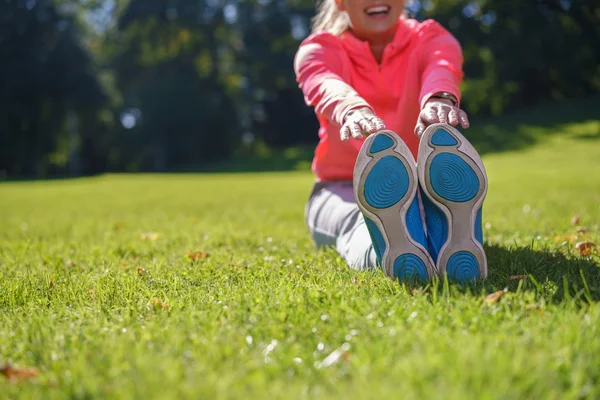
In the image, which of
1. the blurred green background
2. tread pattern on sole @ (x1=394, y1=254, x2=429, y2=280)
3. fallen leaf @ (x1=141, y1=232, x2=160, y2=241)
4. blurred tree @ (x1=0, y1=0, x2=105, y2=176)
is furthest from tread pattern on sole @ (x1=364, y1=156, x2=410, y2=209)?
blurred tree @ (x1=0, y1=0, x2=105, y2=176)

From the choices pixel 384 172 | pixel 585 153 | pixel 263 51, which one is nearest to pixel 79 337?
pixel 384 172

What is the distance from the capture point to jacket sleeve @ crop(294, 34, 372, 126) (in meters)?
2.64

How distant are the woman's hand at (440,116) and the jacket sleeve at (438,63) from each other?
13cm

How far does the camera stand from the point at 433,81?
280cm

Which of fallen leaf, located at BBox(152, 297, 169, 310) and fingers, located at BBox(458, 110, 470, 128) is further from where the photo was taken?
fingers, located at BBox(458, 110, 470, 128)

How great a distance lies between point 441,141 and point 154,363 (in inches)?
53.5

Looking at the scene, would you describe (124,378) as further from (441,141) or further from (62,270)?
(62,270)

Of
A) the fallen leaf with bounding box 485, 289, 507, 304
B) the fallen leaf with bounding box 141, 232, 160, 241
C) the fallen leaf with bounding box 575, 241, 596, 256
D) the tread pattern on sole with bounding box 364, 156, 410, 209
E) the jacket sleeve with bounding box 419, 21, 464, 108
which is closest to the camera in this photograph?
the fallen leaf with bounding box 485, 289, 507, 304

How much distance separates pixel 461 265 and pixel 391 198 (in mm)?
375

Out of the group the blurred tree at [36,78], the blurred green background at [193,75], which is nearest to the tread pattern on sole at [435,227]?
the blurred green background at [193,75]

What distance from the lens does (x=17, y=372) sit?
157 cm

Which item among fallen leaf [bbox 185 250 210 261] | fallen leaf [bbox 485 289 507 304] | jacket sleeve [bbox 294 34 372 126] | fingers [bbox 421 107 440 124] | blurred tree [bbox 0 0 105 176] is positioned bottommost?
fallen leaf [bbox 185 250 210 261]

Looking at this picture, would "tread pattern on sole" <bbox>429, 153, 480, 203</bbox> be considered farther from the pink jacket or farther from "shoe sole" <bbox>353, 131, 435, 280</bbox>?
the pink jacket

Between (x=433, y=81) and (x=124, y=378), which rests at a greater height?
(x=433, y=81)
